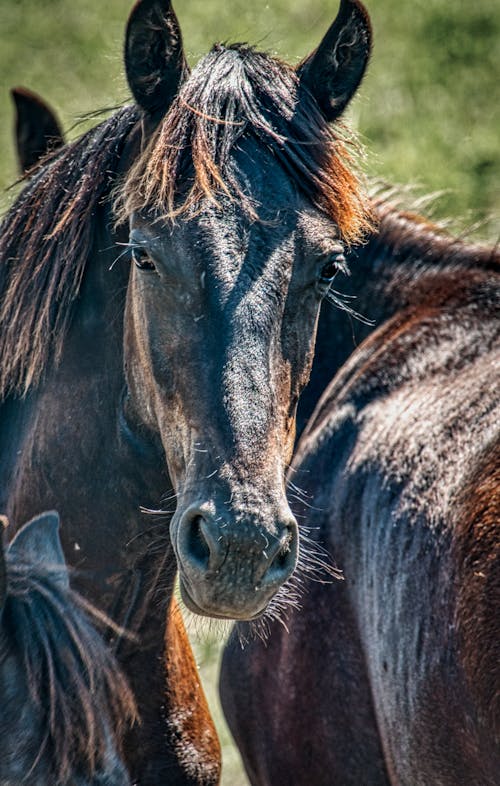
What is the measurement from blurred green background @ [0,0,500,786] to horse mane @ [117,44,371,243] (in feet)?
19.2

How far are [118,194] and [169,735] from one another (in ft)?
4.73

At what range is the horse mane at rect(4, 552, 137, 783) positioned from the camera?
89.9 inches

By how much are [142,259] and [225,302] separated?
279 mm

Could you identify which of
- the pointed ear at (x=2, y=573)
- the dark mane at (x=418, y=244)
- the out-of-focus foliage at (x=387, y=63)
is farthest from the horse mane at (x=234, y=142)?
the out-of-focus foliage at (x=387, y=63)

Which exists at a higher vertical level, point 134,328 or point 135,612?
point 134,328

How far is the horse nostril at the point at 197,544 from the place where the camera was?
2244 mm

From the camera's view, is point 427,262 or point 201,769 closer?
point 201,769

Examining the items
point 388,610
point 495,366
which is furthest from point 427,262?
point 388,610

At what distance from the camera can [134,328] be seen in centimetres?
267

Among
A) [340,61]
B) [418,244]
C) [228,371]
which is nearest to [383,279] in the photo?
[418,244]

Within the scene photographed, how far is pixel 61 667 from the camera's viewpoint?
7.69ft

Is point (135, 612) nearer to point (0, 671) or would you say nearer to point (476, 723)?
point (0, 671)

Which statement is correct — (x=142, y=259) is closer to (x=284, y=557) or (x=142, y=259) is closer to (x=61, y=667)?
(x=284, y=557)

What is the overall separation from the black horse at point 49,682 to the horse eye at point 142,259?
69 centimetres
